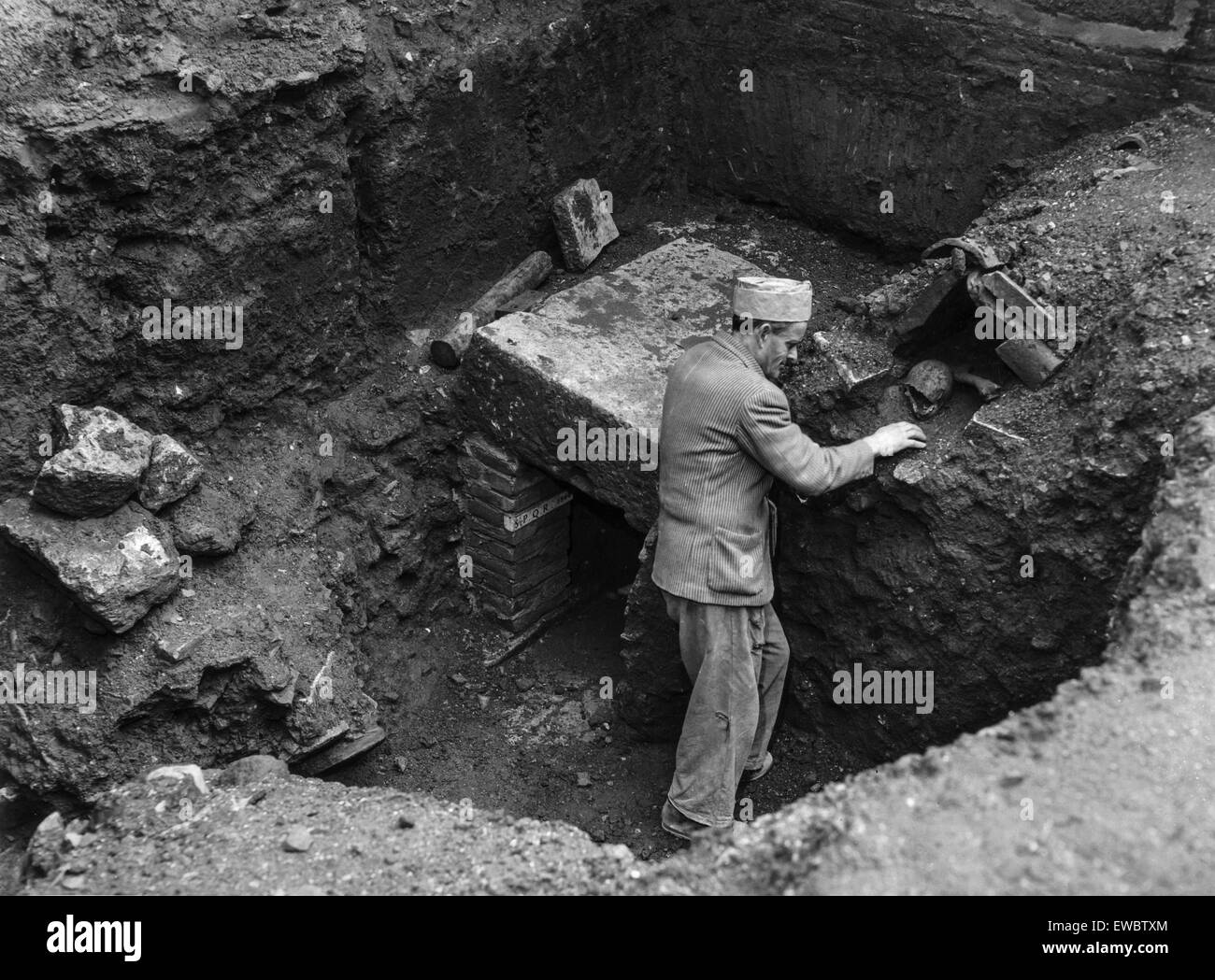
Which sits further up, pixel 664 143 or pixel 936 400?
pixel 664 143

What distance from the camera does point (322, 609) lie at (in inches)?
187

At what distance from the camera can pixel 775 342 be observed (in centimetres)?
390

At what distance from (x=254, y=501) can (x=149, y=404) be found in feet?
1.70

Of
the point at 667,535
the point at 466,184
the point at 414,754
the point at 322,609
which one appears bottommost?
the point at 414,754

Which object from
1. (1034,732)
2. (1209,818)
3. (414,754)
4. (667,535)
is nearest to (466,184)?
(667,535)

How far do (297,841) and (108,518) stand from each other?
1.66 metres

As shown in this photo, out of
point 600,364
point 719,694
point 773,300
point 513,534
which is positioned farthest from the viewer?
point 513,534

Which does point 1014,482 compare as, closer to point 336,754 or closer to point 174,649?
point 336,754

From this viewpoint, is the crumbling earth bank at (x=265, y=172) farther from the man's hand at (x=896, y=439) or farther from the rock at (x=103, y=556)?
the man's hand at (x=896, y=439)

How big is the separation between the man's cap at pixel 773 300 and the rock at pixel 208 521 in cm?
203

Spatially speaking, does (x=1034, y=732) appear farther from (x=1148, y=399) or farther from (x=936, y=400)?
(x=936, y=400)

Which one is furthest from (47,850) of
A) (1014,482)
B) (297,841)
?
(1014,482)

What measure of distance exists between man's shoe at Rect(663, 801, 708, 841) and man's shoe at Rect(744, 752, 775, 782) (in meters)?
0.36

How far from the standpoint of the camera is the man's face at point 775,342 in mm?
3895
